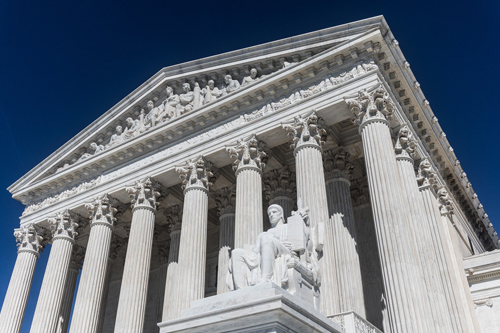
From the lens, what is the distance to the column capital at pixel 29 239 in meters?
31.6

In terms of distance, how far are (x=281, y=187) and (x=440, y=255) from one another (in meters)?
8.70

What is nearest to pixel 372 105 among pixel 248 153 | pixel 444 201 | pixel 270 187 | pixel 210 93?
pixel 248 153

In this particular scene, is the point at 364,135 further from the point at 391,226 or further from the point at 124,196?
the point at 124,196

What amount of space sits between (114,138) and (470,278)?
2205 cm

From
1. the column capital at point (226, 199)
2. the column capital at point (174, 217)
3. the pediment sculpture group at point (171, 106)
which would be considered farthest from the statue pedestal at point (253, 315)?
the column capital at point (174, 217)

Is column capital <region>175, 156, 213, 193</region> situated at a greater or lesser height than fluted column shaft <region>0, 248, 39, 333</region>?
greater

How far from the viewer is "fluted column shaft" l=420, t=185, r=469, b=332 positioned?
21.4 metres

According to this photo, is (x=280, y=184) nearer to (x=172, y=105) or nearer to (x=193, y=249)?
(x=193, y=249)

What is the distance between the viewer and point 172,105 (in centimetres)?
2878

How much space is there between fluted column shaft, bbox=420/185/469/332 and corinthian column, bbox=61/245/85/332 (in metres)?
22.8

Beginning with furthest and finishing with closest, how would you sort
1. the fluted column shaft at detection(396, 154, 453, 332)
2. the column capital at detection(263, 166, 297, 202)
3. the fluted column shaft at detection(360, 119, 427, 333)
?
the column capital at detection(263, 166, 297, 202)
the fluted column shaft at detection(396, 154, 453, 332)
the fluted column shaft at detection(360, 119, 427, 333)

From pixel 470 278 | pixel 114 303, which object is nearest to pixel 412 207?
pixel 470 278

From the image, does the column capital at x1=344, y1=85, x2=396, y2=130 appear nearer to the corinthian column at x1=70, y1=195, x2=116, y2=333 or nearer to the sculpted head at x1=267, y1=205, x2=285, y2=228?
the sculpted head at x1=267, y1=205, x2=285, y2=228

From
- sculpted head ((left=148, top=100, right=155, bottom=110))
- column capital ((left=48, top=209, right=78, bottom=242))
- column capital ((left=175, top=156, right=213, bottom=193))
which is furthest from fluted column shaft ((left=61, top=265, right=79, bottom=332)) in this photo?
column capital ((left=175, top=156, right=213, bottom=193))
